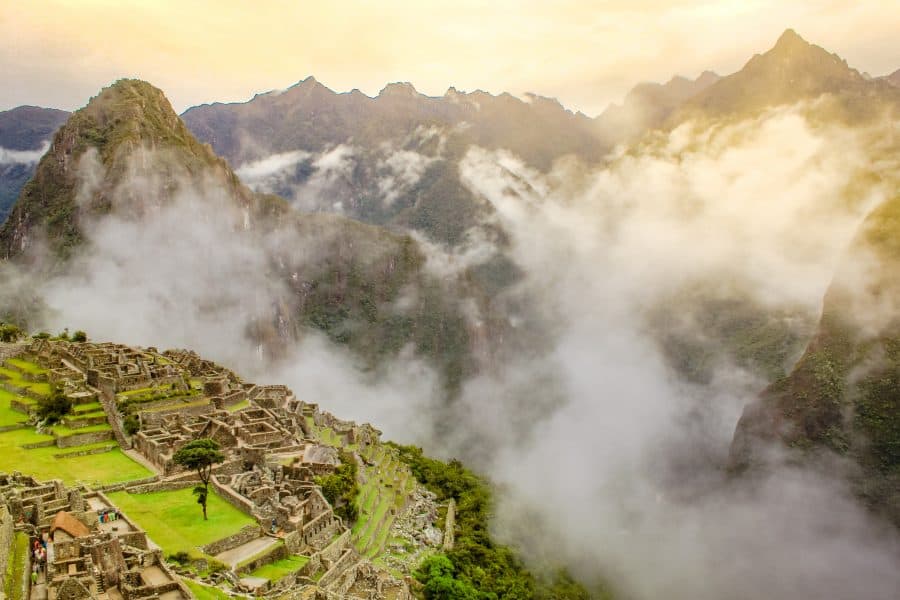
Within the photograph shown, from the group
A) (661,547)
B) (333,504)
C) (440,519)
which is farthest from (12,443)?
(661,547)

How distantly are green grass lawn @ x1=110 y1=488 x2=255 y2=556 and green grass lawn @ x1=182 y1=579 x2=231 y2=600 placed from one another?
287cm

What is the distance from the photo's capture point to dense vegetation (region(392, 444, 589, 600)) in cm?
3406

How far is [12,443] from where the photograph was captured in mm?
37969

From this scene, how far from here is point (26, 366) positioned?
53062 millimetres

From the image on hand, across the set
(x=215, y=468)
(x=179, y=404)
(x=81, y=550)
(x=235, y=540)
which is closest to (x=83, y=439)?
(x=179, y=404)

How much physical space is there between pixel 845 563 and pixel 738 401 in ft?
199

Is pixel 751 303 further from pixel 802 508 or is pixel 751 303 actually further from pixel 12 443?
pixel 12 443

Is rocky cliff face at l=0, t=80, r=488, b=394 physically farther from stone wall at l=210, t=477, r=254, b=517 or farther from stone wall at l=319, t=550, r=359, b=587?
stone wall at l=319, t=550, r=359, b=587

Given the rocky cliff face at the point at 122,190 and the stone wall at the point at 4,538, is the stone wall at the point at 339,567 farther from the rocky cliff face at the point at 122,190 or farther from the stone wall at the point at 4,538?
the rocky cliff face at the point at 122,190

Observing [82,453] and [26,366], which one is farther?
[26,366]

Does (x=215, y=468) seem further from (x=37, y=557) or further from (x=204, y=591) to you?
(x=37, y=557)

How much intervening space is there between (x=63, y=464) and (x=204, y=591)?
18.0m

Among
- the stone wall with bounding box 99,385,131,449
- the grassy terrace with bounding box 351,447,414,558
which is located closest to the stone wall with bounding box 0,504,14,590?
the grassy terrace with bounding box 351,447,414,558

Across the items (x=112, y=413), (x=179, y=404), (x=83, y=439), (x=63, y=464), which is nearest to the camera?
(x=63, y=464)
